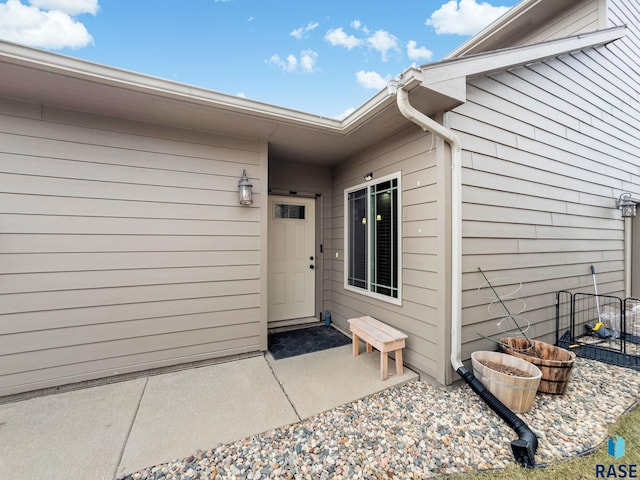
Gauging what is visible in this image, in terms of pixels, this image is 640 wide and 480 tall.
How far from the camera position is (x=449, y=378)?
91.4 inches

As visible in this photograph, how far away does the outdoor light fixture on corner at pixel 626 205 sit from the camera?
3850mm

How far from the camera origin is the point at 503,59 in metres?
2.42

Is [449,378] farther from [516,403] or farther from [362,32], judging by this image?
[362,32]

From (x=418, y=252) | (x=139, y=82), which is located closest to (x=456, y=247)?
(x=418, y=252)

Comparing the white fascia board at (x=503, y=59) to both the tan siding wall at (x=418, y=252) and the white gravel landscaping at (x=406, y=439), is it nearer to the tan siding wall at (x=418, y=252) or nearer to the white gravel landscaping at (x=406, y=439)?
the tan siding wall at (x=418, y=252)

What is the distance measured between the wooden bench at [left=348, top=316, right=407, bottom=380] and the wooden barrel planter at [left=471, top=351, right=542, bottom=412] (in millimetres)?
655

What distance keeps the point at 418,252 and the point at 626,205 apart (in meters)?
3.95

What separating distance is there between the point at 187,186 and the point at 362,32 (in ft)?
14.2

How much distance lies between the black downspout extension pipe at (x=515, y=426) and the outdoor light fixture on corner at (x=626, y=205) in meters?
4.10

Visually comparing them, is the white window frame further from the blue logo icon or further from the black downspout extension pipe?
the blue logo icon

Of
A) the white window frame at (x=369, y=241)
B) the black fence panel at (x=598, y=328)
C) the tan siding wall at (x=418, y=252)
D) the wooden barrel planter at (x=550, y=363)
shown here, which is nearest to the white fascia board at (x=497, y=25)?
the tan siding wall at (x=418, y=252)

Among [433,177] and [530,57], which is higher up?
[530,57]

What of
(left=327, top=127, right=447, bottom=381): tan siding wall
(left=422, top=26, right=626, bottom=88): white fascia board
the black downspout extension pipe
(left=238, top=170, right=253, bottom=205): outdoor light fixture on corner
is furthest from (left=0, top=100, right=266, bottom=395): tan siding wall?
the black downspout extension pipe

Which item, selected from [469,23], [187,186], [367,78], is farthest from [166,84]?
[367,78]
